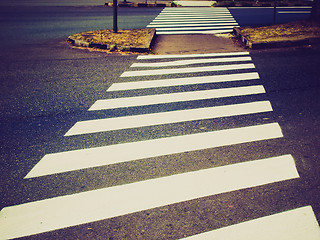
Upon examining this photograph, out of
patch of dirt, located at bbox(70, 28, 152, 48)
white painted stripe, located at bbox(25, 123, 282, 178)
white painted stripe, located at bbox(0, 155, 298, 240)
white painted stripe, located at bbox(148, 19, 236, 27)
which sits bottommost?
white painted stripe, located at bbox(0, 155, 298, 240)

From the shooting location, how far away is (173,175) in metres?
3.36

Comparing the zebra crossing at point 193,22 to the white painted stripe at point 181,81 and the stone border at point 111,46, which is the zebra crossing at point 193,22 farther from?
the white painted stripe at point 181,81

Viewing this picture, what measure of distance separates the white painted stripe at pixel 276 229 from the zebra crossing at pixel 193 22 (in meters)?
9.31

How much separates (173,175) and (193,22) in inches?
460

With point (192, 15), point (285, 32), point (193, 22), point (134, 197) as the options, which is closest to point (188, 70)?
point (134, 197)

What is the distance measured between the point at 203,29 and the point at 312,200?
401 inches

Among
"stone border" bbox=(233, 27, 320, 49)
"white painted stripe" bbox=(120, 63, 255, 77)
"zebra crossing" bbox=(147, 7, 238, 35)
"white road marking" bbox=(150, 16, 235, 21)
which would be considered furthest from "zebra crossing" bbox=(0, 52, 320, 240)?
"white road marking" bbox=(150, 16, 235, 21)

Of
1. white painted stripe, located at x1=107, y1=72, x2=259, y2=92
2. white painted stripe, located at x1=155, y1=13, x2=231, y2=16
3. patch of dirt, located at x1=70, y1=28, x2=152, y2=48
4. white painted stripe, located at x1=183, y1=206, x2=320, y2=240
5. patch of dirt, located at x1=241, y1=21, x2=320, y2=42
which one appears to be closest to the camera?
white painted stripe, located at x1=183, y1=206, x2=320, y2=240

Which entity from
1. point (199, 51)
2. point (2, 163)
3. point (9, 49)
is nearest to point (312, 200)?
point (2, 163)

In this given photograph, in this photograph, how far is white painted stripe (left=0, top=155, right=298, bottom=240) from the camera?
272 cm

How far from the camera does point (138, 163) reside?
3.57 meters

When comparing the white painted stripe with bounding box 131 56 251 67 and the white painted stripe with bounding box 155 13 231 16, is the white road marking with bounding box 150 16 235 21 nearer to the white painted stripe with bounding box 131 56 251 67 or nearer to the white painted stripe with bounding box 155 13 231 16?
the white painted stripe with bounding box 155 13 231 16

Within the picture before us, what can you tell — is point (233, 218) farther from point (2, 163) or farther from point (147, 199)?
point (2, 163)

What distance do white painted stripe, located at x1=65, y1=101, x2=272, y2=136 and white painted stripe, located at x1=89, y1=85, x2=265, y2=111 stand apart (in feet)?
1.53
